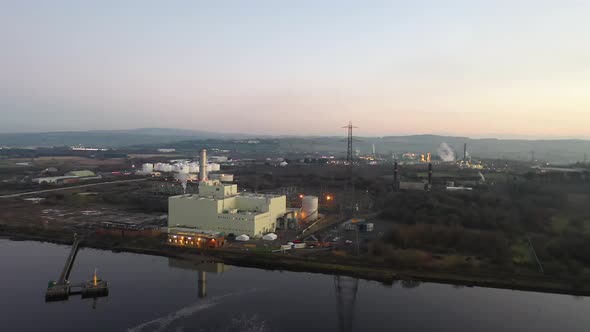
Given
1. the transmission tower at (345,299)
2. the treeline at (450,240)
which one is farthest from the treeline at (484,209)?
the transmission tower at (345,299)

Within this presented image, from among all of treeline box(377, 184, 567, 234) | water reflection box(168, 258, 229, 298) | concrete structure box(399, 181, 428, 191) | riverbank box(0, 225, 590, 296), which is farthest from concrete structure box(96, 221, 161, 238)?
concrete structure box(399, 181, 428, 191)

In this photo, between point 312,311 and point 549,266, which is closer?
point 312,311

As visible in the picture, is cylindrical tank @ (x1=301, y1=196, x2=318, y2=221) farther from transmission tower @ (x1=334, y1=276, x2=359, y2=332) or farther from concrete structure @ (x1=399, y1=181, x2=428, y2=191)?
concrete structure @ (x1=399, y1=181, x2=428, y2=191)

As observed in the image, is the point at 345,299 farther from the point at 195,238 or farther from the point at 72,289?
the point at 72,289

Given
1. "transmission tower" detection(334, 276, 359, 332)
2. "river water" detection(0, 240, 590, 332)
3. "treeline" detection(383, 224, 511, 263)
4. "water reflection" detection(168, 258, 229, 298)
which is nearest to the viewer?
"river water" detection(0, 240, 590, 332)

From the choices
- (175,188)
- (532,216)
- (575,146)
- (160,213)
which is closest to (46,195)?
(175,188)

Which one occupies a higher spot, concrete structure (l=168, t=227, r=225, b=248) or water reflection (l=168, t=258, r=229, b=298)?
concrete structure (l=168, t=227, r=225, b=248)

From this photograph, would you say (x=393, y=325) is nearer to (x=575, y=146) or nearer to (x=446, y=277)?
(x=446, y=277)
